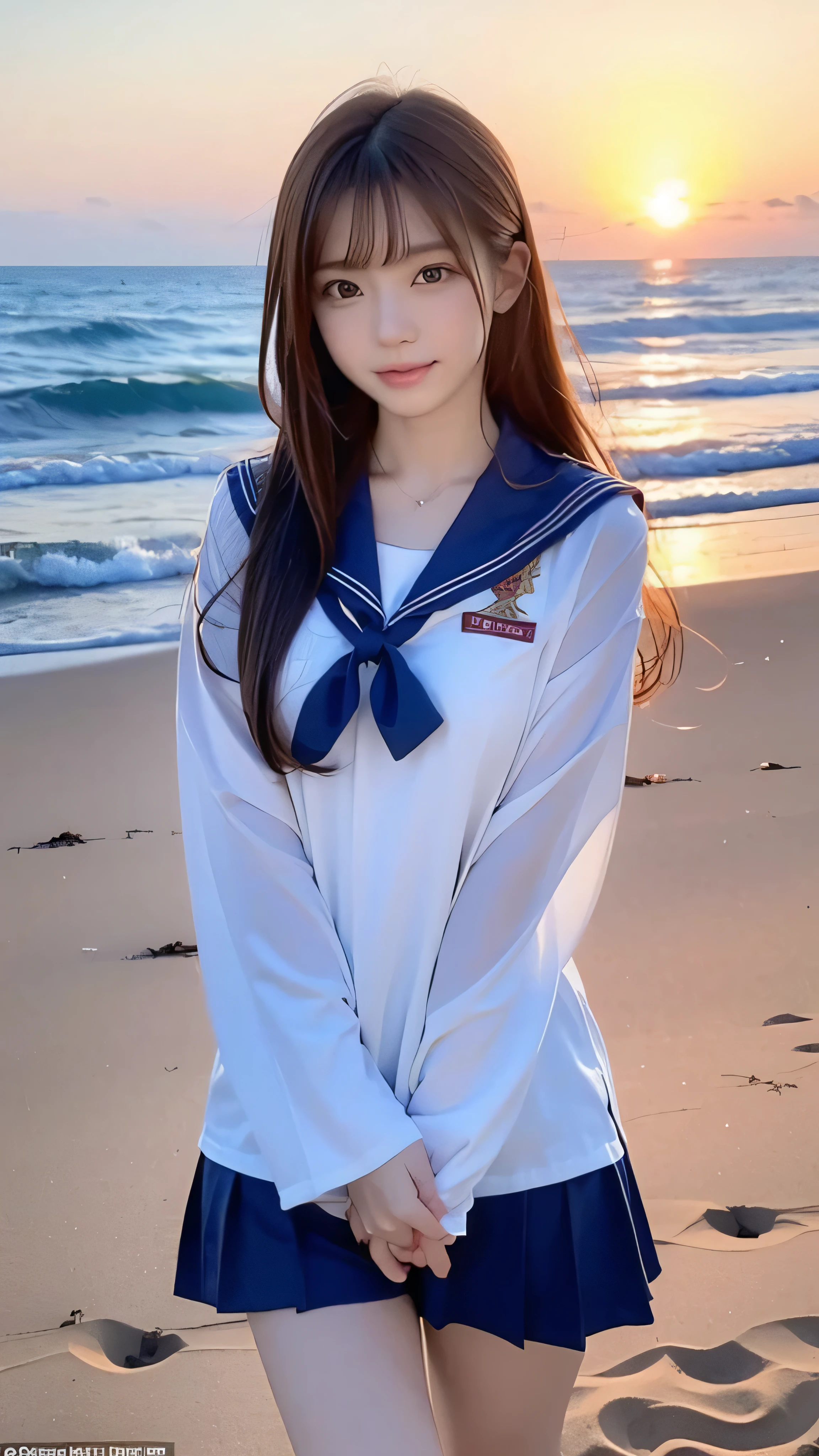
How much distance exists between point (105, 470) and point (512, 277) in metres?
9.42

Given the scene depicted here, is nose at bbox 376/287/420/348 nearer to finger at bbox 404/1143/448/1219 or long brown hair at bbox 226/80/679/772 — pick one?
long brown hair at bbox 226/80/679/772

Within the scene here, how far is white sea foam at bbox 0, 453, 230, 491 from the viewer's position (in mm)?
10141

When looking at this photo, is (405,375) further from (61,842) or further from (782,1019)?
(61,842)

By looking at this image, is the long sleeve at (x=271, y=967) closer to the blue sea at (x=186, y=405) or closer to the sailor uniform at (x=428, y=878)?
the sailor uniform at (x=428, y=878)

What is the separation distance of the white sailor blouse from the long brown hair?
0.19 feet


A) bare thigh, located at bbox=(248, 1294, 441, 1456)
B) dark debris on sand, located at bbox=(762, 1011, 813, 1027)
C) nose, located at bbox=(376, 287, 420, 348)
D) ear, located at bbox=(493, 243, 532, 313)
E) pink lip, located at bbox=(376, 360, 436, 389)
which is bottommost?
dark debris on sand, located at bbox=(762, 1011, 813, 1027)

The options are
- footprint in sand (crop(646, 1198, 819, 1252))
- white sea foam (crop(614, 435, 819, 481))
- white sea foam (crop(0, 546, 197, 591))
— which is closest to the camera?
footprint in sand (crop(646, 1198, 819, 1252))

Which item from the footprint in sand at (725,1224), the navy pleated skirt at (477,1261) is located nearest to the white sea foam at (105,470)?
the footprint in sand at (725,1224)

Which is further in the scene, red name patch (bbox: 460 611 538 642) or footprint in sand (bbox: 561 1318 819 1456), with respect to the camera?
footprint in sand (bbox: 561 1318 819 1456)

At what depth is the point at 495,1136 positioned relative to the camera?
137 cm

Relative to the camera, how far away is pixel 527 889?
1.42 meters

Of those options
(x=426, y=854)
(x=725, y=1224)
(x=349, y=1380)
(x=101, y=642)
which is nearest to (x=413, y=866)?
(x=426, y=854)

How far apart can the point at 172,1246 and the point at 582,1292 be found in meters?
1.37

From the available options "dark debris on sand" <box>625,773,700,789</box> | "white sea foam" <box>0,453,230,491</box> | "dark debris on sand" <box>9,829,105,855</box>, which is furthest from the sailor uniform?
"white sea foam" <box>0,453,230,491</box>
